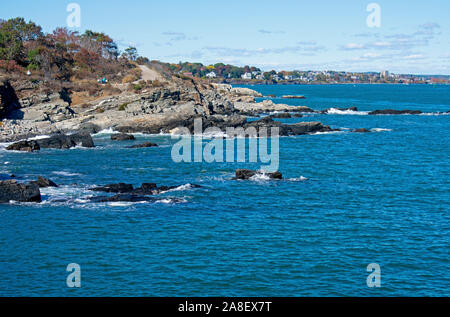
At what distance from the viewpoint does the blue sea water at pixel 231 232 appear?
24031 mm

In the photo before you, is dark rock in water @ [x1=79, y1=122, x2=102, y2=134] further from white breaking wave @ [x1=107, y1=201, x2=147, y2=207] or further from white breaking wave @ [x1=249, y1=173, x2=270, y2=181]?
white breaking wave @ [x1=107, y1=201, x2=147, y2=207]

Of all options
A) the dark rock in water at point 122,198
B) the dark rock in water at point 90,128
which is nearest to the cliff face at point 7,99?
the dark rock in water at point 90,128

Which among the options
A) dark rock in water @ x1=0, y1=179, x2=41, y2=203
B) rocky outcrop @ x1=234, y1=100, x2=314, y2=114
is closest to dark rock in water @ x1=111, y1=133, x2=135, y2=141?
dark rock in water @ x1=0, y1=179, x2=41, y2=203

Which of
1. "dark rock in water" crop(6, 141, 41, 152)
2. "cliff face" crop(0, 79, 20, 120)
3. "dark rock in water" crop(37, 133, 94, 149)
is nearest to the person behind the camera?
"dark rock in water" crop(6, 141, 41, 152)

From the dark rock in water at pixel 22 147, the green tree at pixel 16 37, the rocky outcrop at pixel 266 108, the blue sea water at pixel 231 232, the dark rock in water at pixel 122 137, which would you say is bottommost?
the blue sea water at pixel 231 232

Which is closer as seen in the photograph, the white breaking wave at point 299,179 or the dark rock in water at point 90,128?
the white breaking wave at point 299,179

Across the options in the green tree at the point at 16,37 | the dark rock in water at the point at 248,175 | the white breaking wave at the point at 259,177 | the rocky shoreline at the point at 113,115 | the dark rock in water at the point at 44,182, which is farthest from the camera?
the green tree at the point at 16,37

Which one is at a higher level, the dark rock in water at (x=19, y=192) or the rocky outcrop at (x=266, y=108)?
the rocky outcrop at (x=266, y=108)

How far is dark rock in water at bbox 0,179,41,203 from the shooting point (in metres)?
36.8

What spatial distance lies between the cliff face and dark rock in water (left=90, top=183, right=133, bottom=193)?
4203cm

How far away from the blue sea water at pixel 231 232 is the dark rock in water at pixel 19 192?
3.63ft

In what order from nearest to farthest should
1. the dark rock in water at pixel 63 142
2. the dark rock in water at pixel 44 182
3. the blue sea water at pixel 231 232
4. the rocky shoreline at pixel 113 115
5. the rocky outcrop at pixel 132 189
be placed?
1. the blue sea water at pixel 231 232
2. the rocky outcrop at pixel 132 189
3. the dark rock in water at pixel 44 182
4. the dark rock in water at pixel 63 142
5. the rocky shoreline at pixel 113 115

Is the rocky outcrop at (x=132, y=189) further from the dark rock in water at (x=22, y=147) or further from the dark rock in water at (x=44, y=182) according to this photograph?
the dark rock in water at (x=22, y=147)

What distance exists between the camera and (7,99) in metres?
77.8
